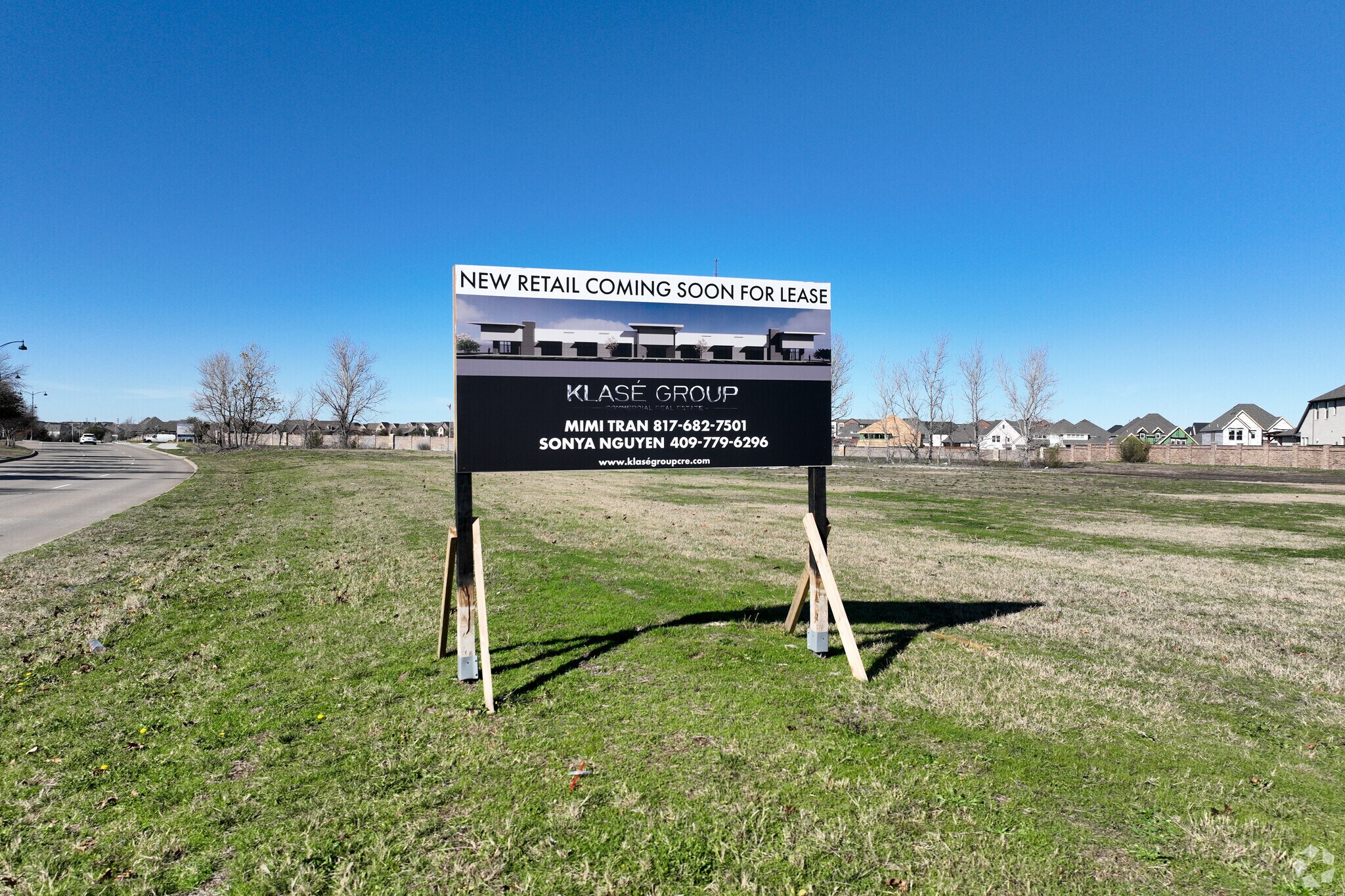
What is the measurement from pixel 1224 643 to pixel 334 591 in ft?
35.3

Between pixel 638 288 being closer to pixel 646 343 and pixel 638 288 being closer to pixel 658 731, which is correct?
pixel 646 343

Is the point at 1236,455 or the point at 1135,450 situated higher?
the point at 1135,450

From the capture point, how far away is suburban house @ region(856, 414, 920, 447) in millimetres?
102188

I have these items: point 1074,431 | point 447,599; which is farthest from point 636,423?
point 1074,431

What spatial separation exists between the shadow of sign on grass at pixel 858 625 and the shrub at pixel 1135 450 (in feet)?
209

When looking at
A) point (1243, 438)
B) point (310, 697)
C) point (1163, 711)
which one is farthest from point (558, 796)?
point (1243, 438)

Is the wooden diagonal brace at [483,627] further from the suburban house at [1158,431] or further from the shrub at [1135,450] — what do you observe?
the suburban house at [1158,431]

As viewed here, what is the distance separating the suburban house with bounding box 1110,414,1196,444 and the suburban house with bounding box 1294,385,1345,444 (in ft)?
78.3

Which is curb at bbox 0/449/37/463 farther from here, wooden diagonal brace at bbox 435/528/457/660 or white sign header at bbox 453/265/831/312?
white sign header at bbox 453/265/831/312

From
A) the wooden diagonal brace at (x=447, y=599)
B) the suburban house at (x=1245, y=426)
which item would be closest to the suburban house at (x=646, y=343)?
the wooden diagonal brace at (x=447, y=599)

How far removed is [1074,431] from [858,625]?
148 meters

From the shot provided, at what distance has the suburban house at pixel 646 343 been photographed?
19.1 ft

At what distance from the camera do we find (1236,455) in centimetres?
5684

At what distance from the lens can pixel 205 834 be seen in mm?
3420
